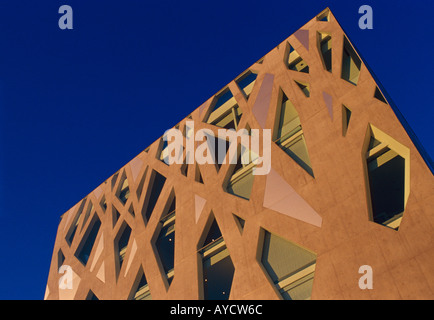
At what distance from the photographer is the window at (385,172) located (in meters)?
13.9

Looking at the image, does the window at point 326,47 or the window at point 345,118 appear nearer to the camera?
the window at point 345,118

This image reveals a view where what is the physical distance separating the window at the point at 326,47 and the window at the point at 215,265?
8.56 m

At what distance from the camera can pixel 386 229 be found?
42.4 feet

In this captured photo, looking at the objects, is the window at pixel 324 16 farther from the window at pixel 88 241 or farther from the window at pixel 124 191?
the window at pixel 88 241

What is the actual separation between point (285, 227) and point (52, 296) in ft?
58.7

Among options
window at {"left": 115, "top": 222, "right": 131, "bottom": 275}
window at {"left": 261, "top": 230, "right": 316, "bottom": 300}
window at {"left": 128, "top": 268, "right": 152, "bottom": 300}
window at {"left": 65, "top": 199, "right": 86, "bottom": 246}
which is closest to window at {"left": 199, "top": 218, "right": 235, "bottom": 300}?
window at {"left": 261, "top": 230, "right": 316, "bottom": 300}

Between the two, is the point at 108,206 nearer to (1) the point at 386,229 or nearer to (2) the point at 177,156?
(2) the point at 177,156

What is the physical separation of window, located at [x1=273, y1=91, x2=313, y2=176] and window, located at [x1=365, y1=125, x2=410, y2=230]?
227 cm

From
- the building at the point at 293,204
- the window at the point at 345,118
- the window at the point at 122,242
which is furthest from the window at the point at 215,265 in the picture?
the window at the point at 345,118

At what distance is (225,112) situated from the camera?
2220 cm

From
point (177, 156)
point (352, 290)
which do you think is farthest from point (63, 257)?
point (352, 290)

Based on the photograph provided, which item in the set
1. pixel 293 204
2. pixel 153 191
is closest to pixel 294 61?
pixel 293 204

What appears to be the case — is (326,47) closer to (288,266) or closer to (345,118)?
(345,118)

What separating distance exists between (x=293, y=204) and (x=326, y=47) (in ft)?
25.4
